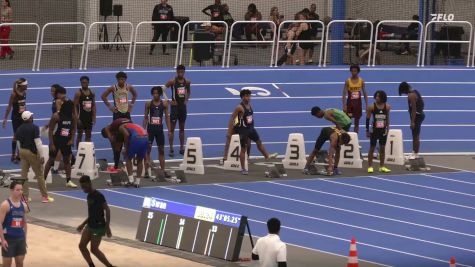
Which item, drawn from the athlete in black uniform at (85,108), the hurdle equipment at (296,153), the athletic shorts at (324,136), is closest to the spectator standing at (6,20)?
the athlete in black uniform at (85,108)

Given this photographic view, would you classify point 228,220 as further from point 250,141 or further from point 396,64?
point 396,64

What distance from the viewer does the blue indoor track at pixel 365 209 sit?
2453 cm

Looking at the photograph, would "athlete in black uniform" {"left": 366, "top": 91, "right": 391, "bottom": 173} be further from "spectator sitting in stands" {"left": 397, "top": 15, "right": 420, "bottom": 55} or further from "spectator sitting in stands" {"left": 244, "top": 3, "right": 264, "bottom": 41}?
"spectator sitting in stands" {"left": 397, "top": 15, "right": 420, "bottom": 55}

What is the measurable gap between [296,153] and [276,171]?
50.9 inches

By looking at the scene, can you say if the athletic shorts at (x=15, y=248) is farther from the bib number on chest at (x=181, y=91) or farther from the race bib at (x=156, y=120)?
the bib number on chest at (x=181, y=91)

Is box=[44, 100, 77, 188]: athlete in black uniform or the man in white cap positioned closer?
the man in white cap

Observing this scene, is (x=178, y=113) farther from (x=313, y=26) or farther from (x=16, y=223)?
(x=16, y=223)

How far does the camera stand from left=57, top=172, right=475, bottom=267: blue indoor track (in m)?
24.5

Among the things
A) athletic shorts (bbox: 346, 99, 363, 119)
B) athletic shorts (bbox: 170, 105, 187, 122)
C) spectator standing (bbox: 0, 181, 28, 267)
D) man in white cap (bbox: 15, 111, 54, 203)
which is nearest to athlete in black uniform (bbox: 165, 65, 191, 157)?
athletic shorts (bbox: 170, 105, 187, 122)

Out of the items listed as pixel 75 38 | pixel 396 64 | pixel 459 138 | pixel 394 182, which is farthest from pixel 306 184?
pixel 75 38

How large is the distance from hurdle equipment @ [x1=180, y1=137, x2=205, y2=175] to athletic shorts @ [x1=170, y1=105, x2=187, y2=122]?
5.27 ft

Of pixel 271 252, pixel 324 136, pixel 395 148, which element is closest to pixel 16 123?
pixel 324 136

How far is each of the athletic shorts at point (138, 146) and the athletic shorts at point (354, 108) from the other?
6.11m

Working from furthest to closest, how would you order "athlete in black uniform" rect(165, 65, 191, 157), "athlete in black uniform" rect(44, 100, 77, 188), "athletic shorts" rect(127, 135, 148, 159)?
"athlete in black uniform" rect(165, 65, 191, 157)
"athletic shorts" rect(127, 135, 148, 159)
"athlete in black uniform" rect(44, 100, 77, 188)
